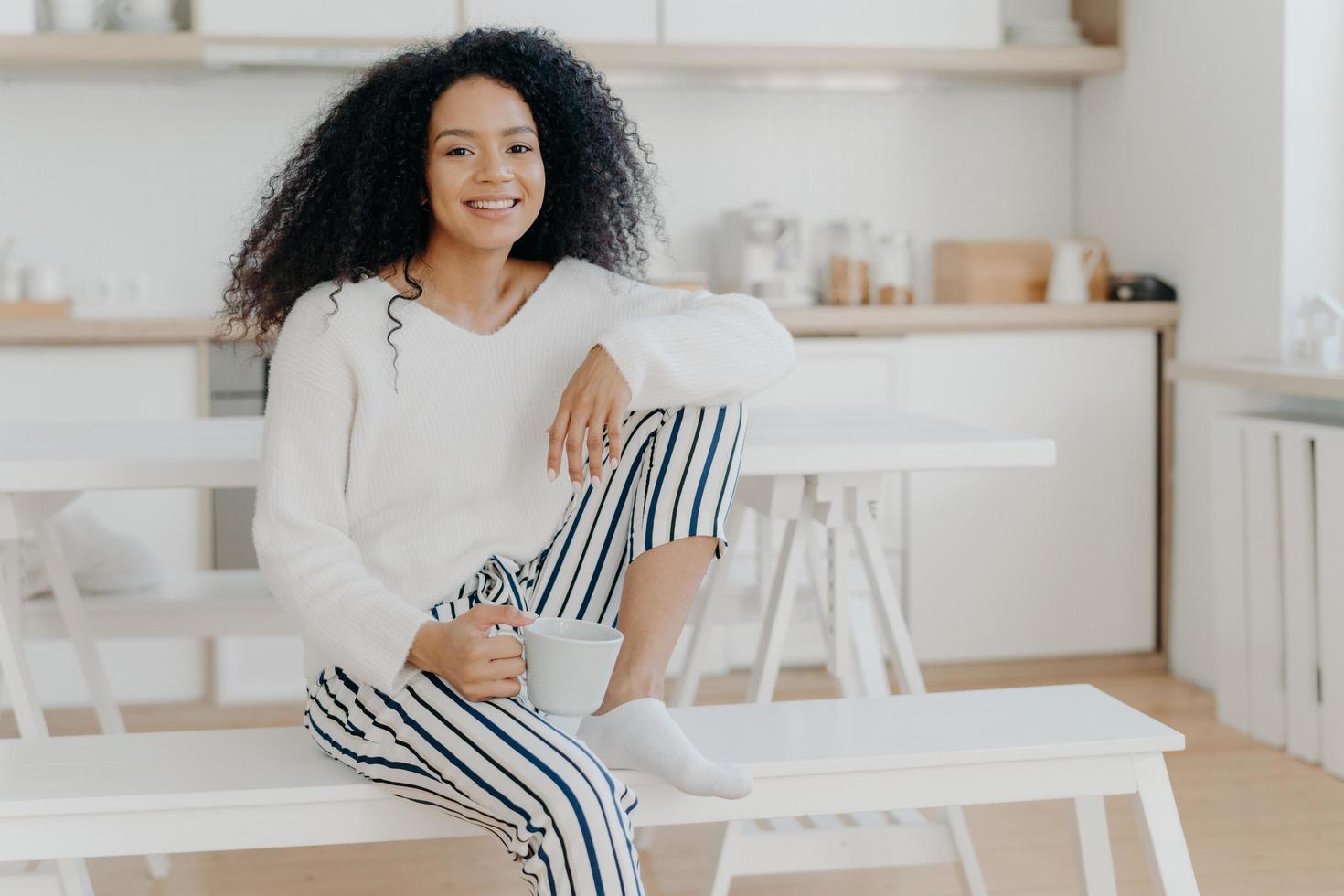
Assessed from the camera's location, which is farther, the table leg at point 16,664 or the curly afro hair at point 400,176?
the table leg at point 16,664

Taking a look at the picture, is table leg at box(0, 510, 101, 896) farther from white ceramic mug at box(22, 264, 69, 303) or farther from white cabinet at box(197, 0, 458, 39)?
white cabinet at box(197, 0, 458, 39)

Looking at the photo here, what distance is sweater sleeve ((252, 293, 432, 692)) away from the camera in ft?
4.68

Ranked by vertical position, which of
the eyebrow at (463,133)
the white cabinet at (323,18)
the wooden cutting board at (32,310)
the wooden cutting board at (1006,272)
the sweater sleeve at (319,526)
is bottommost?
the sweater sleeve at (319,526)

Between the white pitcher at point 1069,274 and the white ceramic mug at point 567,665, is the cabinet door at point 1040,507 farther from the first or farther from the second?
the white ceramic mug at point 567,665

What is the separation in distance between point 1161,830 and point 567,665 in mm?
677

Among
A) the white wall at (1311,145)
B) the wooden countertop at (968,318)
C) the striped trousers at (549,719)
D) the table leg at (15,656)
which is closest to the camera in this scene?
the striped trousers at (549,719)

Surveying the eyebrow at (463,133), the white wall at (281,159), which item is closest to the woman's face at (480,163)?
the eyebrow at (463,133)

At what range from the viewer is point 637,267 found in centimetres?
190

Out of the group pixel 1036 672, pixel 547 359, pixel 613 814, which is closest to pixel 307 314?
pixel 547 359

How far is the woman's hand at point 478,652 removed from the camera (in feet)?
4.50

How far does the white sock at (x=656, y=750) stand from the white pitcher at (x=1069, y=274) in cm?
227

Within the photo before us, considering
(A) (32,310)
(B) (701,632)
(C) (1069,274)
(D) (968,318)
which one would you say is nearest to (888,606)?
(B) (701,632)

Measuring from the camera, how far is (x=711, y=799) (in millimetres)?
1461

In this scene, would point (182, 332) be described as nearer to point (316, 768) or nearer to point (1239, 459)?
point (316, 768)
